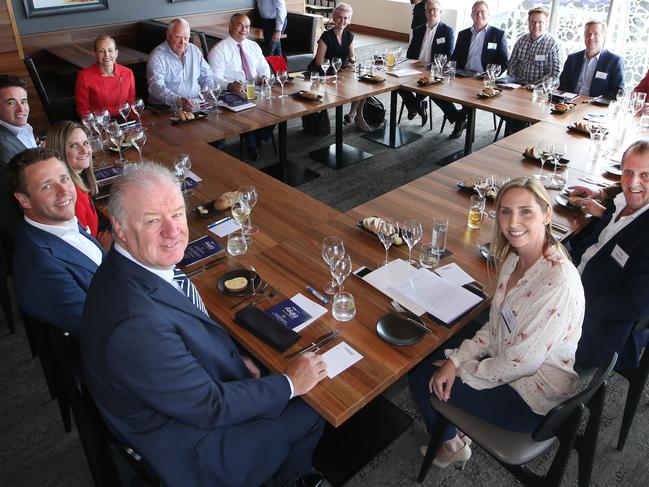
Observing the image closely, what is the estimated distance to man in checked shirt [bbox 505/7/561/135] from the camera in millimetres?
5355

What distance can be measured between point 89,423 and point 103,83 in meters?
3.56

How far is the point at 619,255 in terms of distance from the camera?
2.34 meters

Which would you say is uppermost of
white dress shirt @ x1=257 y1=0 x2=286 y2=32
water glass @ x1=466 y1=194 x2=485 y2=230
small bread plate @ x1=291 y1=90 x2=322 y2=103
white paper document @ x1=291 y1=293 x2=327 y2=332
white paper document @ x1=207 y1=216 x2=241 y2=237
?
white dress shirt @ x1=257 y1=0 x2=286 y2=32

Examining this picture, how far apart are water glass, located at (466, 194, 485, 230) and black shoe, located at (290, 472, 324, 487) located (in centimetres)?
141

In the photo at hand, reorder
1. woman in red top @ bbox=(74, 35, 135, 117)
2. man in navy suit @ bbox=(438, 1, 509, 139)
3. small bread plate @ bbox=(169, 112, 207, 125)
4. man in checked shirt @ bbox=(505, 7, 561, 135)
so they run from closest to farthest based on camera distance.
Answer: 1. small bread plate @ bbox=(169, 112, 207, 125)
2. woman in red top @ bbox=(74, 35, 135, 117)
3. man in checked shirt @ bbox=(505, 7, 561, 135)
4. man in navy suit @ bbox=(438, 1, 509, 139)

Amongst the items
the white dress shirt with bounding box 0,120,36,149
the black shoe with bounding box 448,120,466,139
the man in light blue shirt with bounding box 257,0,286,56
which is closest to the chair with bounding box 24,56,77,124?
the white dress shirt with bounding box 0,120,36,149

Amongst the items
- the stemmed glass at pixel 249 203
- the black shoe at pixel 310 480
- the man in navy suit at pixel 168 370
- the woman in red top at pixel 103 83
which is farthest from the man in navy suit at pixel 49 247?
the woman in red top at pixel 103 83

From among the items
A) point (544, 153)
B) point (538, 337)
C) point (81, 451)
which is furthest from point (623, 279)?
point (81, 451)

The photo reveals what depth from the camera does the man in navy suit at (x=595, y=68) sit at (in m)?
4.82

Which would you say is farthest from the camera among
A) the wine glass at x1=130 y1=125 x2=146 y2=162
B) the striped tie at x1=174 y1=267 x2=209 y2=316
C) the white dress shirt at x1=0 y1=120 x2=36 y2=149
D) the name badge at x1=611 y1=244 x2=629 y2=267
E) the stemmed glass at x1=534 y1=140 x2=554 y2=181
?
the wine glass at x1=130 y1=125 x2=146 y2=162

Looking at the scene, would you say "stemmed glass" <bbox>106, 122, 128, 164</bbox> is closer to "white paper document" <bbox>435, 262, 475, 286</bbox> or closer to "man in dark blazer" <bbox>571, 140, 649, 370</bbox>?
"white paper document" <bbox>435, 262, 475, 286</bbox>

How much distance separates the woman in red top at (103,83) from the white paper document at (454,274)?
3.11 m

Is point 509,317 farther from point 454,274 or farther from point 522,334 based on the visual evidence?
point 454,274

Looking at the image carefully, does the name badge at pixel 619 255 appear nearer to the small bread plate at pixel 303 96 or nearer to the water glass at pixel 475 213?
the water glass at pixel 475 213
